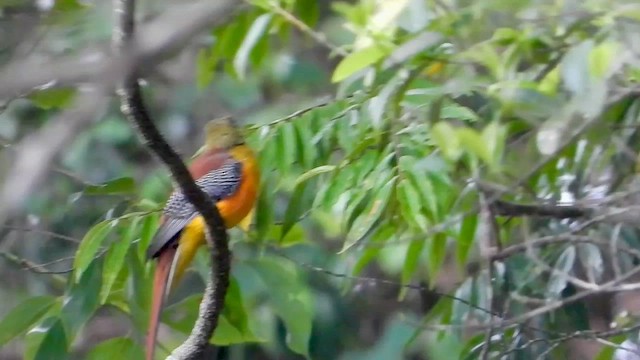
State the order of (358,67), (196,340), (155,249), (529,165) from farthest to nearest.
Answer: (155,249) < (196,340) < (529,165) < (358,67)

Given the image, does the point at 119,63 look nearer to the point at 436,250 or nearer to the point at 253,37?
the point at 253,37

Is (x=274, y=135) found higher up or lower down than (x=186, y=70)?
lower down

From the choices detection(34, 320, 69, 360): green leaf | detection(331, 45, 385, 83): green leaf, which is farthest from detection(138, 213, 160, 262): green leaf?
detection(331, 45, 385, 83): green leaf

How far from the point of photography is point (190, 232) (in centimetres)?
278

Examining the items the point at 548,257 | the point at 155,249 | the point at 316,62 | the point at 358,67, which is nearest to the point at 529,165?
the point at 358,67

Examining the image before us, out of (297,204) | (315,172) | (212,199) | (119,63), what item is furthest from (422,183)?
(119,63)

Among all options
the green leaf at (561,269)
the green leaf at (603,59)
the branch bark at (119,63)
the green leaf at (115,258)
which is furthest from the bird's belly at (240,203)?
the branch bark at (119,63)

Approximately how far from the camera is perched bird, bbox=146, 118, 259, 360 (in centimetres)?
270

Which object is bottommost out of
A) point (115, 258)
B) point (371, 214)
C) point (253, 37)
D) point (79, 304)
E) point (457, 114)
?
point (79, 304)

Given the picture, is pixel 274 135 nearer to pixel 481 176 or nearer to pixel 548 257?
pixel 481 176

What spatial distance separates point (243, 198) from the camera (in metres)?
2.92

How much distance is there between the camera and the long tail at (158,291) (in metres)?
2.53

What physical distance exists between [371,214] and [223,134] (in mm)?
1210

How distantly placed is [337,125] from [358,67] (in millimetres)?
659
